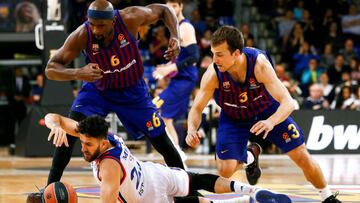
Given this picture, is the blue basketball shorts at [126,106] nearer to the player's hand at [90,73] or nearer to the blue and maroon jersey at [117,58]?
the blue and maroon jersey at [117,58]

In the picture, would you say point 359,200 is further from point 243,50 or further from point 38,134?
point 38,134

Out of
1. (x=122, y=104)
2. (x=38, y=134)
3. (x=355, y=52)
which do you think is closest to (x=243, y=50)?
(x=122, y=104)

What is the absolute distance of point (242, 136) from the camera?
26.1 ft

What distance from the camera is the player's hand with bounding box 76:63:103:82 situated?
741cm

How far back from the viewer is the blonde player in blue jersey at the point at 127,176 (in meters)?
6.56

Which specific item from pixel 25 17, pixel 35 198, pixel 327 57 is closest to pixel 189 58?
pixel 35 198

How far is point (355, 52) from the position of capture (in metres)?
18.9

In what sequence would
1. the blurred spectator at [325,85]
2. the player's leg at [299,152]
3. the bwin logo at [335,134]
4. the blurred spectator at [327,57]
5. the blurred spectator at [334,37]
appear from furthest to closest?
1. the blurred spectator at [334,37]
2. the blurred spectator at [327,57]
3. the blurred spectator at [325,85]
4. the bwin logo at [335,134]
5. the player's leg at [299,152]

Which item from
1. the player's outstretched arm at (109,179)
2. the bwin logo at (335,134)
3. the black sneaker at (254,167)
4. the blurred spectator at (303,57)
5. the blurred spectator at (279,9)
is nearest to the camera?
the player's outstretched arm at (109,179)

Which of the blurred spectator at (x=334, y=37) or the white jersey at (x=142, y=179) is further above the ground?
the white jersey at (x=142, y=179)

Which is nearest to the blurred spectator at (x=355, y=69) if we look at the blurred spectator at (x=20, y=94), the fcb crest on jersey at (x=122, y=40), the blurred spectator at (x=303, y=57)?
the blurred spectator at (x=303, y=57)

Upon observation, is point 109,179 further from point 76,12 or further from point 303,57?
point 76,12

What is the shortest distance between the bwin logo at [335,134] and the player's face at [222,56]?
7.14 m

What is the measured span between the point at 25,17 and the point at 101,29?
1045 centimetres
